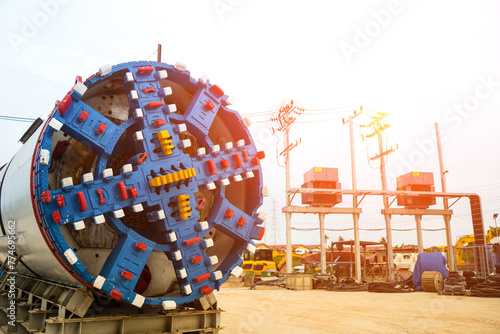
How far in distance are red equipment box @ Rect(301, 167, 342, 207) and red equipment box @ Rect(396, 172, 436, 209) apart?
4671 millimetres

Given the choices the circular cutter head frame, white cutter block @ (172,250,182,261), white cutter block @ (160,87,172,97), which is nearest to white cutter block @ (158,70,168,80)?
the circular cutter head frame

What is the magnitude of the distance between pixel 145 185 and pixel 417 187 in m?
23.6

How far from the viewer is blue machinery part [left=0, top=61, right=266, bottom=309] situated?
4527 mm

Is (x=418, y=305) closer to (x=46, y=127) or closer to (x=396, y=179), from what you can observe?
(x=46, y=127)

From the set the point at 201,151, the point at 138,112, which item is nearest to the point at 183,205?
the point at 201,151

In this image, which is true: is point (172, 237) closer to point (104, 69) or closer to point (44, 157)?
point (44, 157)

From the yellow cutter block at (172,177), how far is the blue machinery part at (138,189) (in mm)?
12

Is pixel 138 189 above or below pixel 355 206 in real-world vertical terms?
below

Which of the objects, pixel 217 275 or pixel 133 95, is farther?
pixel 217 275

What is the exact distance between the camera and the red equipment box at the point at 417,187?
25.1 metres

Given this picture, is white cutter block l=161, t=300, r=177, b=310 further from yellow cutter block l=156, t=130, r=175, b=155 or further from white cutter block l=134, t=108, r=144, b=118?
white cutter block l=134, t=108, r=144, b=118

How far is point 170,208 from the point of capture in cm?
509

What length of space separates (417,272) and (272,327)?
43.8 ft

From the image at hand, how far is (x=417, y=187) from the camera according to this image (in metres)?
25.4
